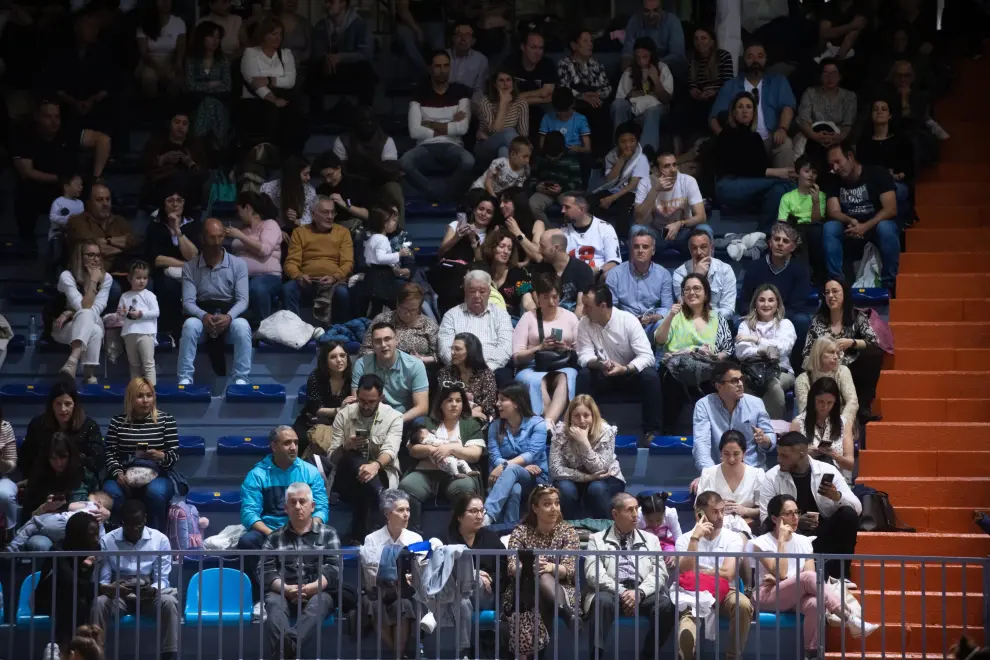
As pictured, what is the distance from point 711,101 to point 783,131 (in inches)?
32.3

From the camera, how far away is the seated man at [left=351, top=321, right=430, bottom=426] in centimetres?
1273

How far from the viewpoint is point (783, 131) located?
589 inches

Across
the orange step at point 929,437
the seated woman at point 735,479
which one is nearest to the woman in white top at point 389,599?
the seated woman at point 735,479

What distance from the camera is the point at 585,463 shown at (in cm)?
1207

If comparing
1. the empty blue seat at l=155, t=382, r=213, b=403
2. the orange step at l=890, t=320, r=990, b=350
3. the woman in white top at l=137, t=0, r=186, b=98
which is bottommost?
the empty blue seat at l=155, t=382, r=213, b=403

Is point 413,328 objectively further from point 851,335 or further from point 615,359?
point 851,335

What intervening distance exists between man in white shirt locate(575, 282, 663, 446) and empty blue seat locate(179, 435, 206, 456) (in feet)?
8.82

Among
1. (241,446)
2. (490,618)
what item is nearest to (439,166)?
(241,446)

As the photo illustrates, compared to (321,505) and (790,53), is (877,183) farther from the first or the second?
(321,505)

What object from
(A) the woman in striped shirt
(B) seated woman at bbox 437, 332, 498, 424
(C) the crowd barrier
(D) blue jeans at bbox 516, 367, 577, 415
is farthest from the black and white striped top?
(D) blue jeans at bbox 516, 367, 577, 415

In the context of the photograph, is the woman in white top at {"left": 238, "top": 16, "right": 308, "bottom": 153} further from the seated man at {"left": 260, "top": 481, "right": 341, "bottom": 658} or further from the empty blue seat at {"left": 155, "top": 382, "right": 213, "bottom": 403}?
the seated man at {"left": 260, "top": 481, "right": 341, "bottom": 658}

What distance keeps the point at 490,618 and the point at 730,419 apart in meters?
2.47

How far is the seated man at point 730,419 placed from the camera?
12.4 metres

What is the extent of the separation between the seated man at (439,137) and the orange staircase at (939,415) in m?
3.68
